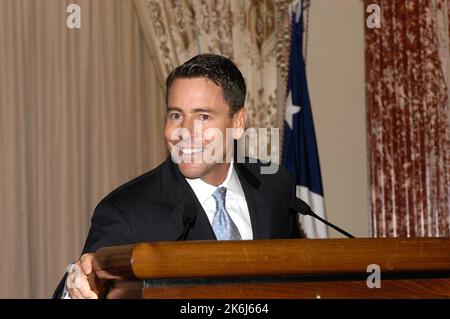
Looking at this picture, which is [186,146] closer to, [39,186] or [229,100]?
[229,100]

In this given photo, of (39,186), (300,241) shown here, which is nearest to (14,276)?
(39,186)

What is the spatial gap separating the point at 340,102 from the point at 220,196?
11.9ft

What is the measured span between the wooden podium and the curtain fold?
4.34 metres

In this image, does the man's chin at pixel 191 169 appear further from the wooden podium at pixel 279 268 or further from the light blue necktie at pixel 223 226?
the wooden podium at pixel 279 268

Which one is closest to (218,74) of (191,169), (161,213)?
(191,169)

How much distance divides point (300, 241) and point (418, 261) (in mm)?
278

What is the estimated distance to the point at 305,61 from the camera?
20.3 ft

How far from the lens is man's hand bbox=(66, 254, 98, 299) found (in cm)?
211

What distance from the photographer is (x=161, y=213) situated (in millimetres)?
2672

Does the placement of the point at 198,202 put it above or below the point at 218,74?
below

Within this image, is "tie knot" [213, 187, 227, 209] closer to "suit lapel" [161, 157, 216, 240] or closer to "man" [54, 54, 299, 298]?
"man" [54, 54, 299, 298]

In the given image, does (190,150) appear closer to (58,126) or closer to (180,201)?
(180,201)

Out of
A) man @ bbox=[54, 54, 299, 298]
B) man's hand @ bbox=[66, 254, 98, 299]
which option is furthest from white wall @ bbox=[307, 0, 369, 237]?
man's hand @ bbox=[66, 254, 98, 299]

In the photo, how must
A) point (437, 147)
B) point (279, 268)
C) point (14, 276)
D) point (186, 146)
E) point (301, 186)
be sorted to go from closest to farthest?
point (279, 268), point (186, 146), point (14, 276), point (301, 186), point (437, 147)
